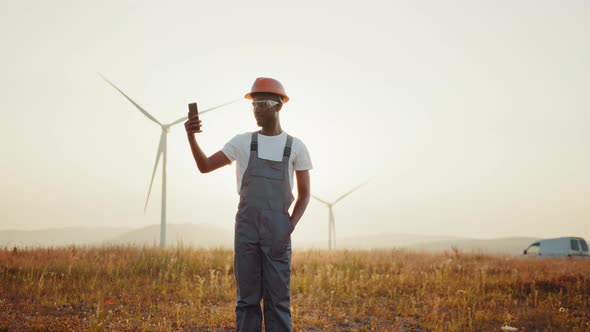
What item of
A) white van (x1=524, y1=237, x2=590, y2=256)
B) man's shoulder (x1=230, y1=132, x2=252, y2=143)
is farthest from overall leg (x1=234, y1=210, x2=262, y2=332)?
white van (x1=524, y1=237, x2=590, y2=256)

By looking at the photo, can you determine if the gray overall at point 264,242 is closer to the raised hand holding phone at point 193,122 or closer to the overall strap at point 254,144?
the overall strap at point 254,144

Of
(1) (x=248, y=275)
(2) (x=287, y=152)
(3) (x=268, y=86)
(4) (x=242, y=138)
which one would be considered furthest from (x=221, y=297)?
(3) (x=268, y=86)

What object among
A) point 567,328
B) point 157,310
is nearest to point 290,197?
point 157,310

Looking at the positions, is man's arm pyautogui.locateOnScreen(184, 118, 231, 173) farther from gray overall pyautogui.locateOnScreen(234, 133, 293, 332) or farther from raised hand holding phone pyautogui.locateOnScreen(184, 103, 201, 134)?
gray overall pyautogui.locateOnScreen(234, 133, 293, 332)

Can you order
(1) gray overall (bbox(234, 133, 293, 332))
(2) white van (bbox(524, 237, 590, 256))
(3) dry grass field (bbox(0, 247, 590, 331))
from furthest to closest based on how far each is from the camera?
(2) white van (bbox(524, 237, 590, 256)), (3) dry grass field (bbox(0, 247, 590, 331)), (1) gray overall (bbox(234, 133, 293, 332))

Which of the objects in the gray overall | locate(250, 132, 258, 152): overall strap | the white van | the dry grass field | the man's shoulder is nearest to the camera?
the gray overall

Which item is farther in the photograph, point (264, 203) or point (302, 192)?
point (302, 192)

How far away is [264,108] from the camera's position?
4.69m

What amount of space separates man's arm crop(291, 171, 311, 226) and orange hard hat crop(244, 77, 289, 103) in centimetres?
80

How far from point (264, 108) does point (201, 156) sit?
756 mm

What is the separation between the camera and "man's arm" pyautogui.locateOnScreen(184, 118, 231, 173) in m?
4.58

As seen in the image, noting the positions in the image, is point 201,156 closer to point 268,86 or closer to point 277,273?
point 268,86

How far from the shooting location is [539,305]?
8805mm

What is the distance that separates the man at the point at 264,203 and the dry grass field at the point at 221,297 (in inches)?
55.4
